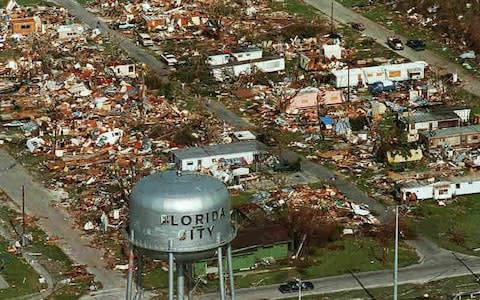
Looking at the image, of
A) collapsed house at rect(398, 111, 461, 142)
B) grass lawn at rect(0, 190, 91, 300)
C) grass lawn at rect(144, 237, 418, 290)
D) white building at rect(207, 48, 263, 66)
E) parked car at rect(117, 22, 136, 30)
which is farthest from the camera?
parked car at rect(117, 22, 136, 30)

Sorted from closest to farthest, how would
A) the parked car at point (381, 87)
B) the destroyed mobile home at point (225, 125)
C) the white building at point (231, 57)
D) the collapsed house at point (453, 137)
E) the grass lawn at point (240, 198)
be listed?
the grass lawn at point (240, 198) < the destroyed mobile home at point (225, 125) < the collapsed house at point (453, 137) < the parked car at point (381, 87) < the white building at point (231, 57)

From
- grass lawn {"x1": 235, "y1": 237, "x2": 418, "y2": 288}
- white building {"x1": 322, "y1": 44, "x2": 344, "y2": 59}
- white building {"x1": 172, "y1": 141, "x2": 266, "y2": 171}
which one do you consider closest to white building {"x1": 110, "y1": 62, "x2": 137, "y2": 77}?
white building {"x1": 322, "y1": 44, "x2": 344, "y2": 59}

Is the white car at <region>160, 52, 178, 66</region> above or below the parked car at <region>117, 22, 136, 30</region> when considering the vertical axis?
above

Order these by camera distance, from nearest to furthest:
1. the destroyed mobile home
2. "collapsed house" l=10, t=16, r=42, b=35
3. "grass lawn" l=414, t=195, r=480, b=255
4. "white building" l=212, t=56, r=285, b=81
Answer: "grass lawn" l=414, t=195, r=480, b=255
the destroyed mobile home
"white building" l=212, t=56, r=285, b=81
"collapsed house" l=10, t=16, r=42, b=35

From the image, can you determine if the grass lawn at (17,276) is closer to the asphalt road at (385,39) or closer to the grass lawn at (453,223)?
the grass lawn at (453,223)

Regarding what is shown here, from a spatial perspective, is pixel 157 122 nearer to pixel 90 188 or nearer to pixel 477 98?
pixel 90 188

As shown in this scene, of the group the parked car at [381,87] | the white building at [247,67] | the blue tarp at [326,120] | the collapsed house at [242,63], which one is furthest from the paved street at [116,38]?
the blue tarp at [326,120]

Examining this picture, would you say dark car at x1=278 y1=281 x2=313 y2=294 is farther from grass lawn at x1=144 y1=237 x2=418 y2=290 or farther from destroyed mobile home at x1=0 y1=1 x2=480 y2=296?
destroyed mobile home at x1=0 y1=1 x2=480 y2=296
